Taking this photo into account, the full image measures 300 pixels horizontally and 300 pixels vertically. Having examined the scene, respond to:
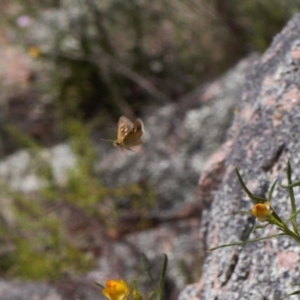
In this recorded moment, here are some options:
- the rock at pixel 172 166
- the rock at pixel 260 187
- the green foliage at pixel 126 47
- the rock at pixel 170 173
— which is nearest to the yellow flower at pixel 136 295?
the rock at pixel 260 187

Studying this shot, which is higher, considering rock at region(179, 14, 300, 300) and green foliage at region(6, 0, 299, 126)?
green foliage at region(6, 0, 299, 126)

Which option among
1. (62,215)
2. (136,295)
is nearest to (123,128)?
(136,295)

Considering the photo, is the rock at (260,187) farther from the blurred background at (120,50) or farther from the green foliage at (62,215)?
the blurred background at (120,50)

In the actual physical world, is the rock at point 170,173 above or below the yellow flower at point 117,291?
above

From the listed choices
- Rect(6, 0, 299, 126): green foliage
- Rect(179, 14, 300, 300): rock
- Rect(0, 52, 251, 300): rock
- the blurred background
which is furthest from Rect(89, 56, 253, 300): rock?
Rect(179, 14, 300, 300): rock

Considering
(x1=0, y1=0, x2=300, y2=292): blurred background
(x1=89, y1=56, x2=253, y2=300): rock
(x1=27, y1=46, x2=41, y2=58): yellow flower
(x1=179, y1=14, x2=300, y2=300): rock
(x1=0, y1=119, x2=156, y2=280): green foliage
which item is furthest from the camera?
(x1=27, y1=46, x2=41, y2=58): yellow flower

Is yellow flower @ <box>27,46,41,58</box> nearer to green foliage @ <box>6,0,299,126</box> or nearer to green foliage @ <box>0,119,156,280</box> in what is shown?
green foliage @ <box>6,0,299,126</box>

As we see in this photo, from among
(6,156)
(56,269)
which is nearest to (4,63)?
(6,156)

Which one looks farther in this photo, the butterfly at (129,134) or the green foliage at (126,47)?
the green foliage at (126,47)
